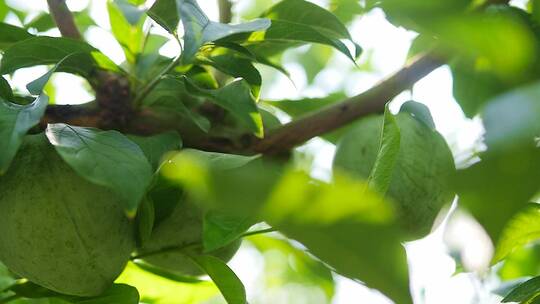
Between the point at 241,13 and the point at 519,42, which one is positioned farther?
the point at 241,13

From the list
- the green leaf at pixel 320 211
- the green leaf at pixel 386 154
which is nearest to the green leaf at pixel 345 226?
the green leaf at pixel 320 211

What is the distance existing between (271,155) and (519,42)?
0.72 metres

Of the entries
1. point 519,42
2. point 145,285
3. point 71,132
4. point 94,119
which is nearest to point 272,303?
point 145,285

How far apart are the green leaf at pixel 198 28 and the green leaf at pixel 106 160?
104mm

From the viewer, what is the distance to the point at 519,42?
0.35 meters

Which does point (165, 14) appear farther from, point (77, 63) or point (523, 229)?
point (523, 229)

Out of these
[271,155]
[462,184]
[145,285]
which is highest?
[462,184]

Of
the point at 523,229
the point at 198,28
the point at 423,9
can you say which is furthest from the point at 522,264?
the point at 423,9

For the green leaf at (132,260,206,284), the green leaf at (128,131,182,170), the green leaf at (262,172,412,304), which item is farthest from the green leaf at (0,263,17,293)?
the green leaf at (262,172,412,304)

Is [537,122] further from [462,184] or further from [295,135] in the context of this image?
[295,135]

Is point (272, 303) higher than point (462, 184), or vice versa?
point (462, 184)

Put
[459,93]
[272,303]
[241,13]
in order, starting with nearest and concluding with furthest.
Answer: [459,93], [241,13], [272,303]

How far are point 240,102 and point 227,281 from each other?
0.21 m

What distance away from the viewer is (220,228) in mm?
721
